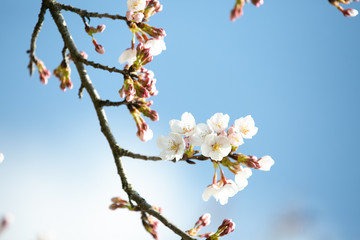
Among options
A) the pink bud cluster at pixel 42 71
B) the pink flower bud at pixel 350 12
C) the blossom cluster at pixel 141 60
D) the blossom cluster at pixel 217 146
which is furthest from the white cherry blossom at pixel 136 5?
the pink bud cluster at pixel 42 71

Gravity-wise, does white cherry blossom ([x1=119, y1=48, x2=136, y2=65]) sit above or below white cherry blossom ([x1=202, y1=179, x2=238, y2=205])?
above

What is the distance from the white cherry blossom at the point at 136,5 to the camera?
2.96 m

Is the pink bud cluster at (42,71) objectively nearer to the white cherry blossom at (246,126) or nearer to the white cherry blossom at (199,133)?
the white cherry blossom at (199,133)

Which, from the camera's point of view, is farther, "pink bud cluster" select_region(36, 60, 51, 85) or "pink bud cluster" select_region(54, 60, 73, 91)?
"pink bud cluster" select_region(36, 60, 51, 85)

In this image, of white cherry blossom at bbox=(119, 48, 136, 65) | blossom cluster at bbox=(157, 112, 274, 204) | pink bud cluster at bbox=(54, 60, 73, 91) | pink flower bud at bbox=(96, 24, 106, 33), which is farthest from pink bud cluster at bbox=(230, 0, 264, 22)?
pink bud cluster at bbox=(54, 60, 73, 91)

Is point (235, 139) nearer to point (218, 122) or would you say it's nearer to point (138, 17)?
point (218, 122)

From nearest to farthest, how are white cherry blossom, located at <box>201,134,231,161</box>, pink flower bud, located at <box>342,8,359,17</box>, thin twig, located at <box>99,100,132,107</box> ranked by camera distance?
pink flower bud, located at <box>342,8,359,17</box> < white cherry blossom, located at <box>201,134,231,161</box> < thin twig, located at <box>99,100,132,107</box>

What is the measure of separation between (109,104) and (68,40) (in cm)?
82

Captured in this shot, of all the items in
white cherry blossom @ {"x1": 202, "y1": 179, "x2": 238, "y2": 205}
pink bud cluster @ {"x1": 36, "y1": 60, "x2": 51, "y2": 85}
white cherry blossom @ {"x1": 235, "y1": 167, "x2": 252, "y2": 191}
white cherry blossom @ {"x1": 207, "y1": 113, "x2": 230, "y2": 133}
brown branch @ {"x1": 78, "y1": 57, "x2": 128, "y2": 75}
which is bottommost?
white cherry blossom @ {"x1": 202, "y1": 179, "x2": 238, "y2": 205}

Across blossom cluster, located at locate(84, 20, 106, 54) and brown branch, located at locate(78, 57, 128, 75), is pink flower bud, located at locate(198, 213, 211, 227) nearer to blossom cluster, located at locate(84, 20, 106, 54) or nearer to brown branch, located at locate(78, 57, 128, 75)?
brown branch, located at locate(78, 57, 128, 75)

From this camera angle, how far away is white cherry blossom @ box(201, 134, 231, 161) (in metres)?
2.53

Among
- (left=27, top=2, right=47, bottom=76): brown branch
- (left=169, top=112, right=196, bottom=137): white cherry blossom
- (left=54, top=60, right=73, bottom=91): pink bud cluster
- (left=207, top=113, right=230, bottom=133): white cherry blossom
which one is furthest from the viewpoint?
(left=54, top=60, right=73, bottom=91): pink bud cluster

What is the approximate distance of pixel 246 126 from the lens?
110 inches

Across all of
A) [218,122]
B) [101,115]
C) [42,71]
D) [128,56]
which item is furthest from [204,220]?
[42,71]
